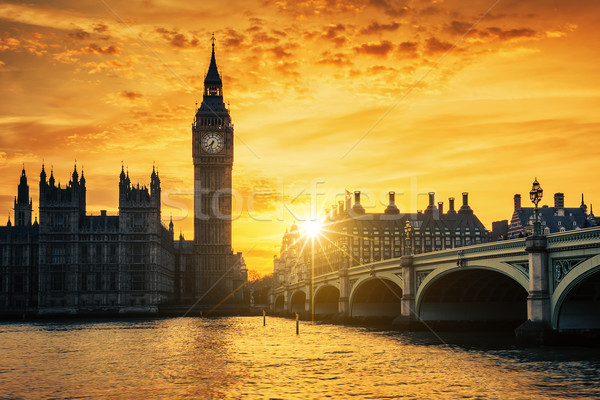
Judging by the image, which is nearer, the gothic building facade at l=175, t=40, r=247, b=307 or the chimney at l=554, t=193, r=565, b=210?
the chimney at l=554, t=193, r=565, b=210

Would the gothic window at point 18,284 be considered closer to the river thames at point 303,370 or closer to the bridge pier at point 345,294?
the bridge pier at point 345,294

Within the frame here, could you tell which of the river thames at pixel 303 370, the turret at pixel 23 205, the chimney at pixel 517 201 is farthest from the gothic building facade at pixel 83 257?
the river thames at pixel 303 370

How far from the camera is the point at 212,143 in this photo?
184 metres

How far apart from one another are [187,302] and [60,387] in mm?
140564

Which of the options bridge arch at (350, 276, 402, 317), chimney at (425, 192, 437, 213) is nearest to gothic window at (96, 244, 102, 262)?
bridge arch at (350, 276, 402, 317)

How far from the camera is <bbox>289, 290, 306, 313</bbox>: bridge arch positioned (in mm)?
141000

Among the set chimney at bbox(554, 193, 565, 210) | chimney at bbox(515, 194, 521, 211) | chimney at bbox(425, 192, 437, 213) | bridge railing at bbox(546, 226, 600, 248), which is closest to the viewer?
bridge railing at bbox(546, 226, 600, 248)

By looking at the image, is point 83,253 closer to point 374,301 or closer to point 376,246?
point 376,246

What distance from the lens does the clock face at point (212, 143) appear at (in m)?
184

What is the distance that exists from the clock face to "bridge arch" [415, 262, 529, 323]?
4751 inches

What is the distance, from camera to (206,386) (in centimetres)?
3422

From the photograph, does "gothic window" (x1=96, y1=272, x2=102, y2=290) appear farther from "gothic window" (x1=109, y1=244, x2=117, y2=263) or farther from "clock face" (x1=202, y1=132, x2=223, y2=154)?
"clock face" (x1=202, y1=132, x2=223, y2=154)

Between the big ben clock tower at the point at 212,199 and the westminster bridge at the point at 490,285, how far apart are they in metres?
60.6

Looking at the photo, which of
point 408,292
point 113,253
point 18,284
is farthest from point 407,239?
point 408,292
